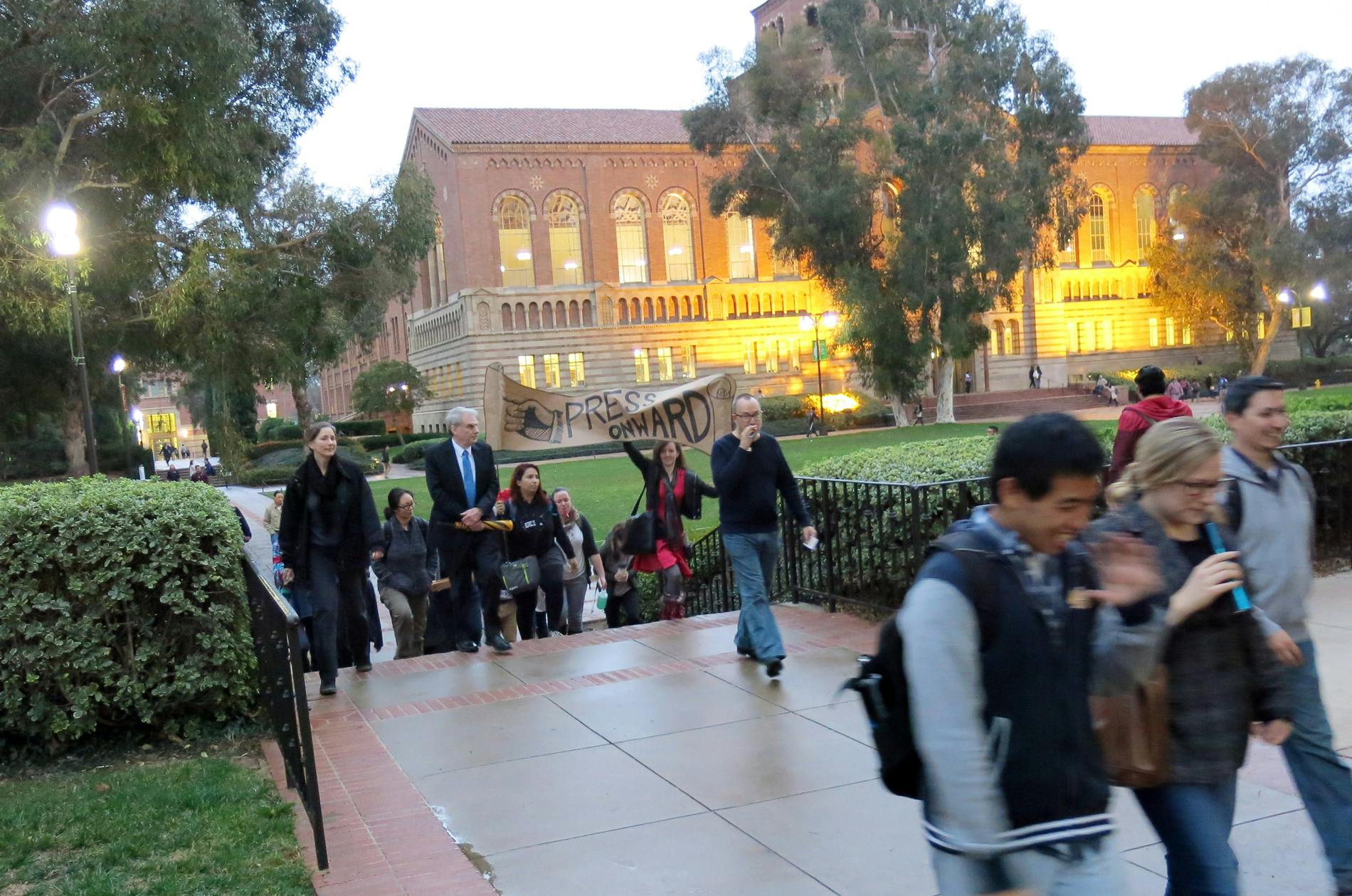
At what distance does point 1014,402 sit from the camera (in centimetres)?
5431

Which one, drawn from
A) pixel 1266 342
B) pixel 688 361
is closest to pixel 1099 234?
pixel 1266 342

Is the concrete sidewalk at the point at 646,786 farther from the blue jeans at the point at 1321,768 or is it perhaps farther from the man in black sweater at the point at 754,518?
the blue jeans at the point at 1321,768

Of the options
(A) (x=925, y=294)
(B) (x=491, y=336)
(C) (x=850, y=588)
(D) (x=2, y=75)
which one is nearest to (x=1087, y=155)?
(A) (x=925, y=294)

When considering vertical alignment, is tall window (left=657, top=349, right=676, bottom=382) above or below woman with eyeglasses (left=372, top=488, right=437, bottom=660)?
above

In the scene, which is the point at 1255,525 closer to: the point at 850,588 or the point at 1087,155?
the point at 850,588

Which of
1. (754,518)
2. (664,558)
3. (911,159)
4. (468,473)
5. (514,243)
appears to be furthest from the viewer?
(514,243)

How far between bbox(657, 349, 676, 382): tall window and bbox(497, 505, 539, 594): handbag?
Answer: 160 feet

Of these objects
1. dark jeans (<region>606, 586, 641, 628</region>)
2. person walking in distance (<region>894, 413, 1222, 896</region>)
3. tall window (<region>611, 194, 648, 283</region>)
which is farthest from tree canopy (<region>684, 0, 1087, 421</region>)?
person walking in distance (<region>894, 413, 1222, 896</region>)

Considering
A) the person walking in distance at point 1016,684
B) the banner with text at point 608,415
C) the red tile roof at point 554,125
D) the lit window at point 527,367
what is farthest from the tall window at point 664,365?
the person walking in distance at point 1016,684

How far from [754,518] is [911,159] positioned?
3370 centimetres

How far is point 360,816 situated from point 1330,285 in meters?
57.1

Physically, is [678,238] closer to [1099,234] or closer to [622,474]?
[1099,234]

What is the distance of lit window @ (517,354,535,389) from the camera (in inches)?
2197

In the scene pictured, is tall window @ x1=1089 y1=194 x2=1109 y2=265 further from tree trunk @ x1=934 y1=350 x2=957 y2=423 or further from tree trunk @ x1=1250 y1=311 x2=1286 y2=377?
tree trunk @ x1=934 y1=350 x2=957 y2=423
